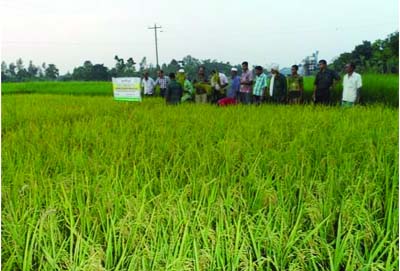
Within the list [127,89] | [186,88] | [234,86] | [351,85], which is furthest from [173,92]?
[351,85]

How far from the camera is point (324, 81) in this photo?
577 cm

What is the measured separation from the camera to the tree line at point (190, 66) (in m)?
11.0

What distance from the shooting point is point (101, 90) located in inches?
569

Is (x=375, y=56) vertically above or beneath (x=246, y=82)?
above

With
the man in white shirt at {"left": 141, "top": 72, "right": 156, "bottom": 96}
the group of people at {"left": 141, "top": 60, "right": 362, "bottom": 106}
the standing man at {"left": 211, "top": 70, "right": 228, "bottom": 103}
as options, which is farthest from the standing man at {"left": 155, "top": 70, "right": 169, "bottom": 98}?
the standing man at {"left": 211, "top": 70, "right": 228, "bottom": 103}

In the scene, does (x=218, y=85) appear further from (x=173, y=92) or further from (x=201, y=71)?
(x=173, y=92)

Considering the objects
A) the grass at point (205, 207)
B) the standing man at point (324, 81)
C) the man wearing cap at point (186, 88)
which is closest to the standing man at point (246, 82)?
the man wearing cap at point (186, 88)

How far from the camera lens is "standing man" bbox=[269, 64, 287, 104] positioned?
248 inches

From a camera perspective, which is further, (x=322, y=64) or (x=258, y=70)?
(x=258, y=70)

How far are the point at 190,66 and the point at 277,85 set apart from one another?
1045 centimetres

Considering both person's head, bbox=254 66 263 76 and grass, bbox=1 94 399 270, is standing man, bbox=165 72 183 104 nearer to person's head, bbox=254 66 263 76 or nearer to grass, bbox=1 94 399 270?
person's head, bbox=254 66 263 76

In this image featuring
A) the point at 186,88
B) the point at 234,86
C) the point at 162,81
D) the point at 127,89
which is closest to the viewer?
the point at 234,86

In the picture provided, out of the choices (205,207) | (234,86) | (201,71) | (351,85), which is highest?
(201,71)

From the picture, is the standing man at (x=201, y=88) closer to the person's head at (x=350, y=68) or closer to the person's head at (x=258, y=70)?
the person's head at (x=258, y=70)
